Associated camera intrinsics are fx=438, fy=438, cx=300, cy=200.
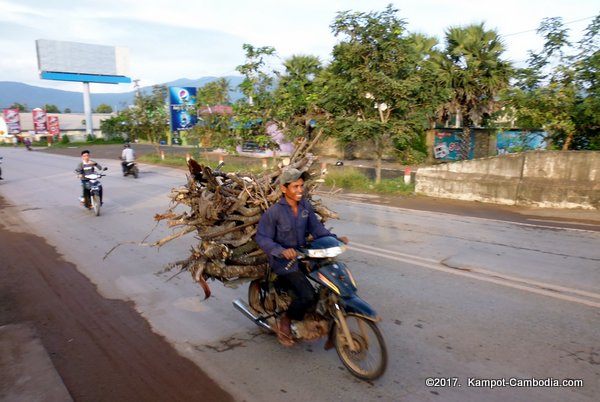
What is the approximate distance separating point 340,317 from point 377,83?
11807 mm

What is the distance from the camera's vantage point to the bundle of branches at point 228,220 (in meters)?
4.32

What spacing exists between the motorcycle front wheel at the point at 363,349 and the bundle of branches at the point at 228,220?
1086mm

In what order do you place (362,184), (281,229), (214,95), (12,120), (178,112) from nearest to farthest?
(281,229) → (362,184) → (214,95) → (178,112) → (12,120)

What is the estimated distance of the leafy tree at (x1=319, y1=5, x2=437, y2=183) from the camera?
1398 cm

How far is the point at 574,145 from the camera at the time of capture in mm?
13242

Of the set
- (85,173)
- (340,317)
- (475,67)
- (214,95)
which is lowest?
(340,317)

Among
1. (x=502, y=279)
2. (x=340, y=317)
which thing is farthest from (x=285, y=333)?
(x=502, y=279)

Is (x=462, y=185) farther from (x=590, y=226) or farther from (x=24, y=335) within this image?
(x=24, y=335)

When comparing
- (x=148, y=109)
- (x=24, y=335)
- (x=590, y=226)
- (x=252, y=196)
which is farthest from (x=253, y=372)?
(x=148, y=109)

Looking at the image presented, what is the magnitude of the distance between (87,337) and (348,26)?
12.5m

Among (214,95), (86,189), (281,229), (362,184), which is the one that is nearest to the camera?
(281,229)

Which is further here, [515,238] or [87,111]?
[87,111]

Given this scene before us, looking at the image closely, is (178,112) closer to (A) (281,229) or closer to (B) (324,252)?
(A) (281,229)

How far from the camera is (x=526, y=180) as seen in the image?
474 inches
